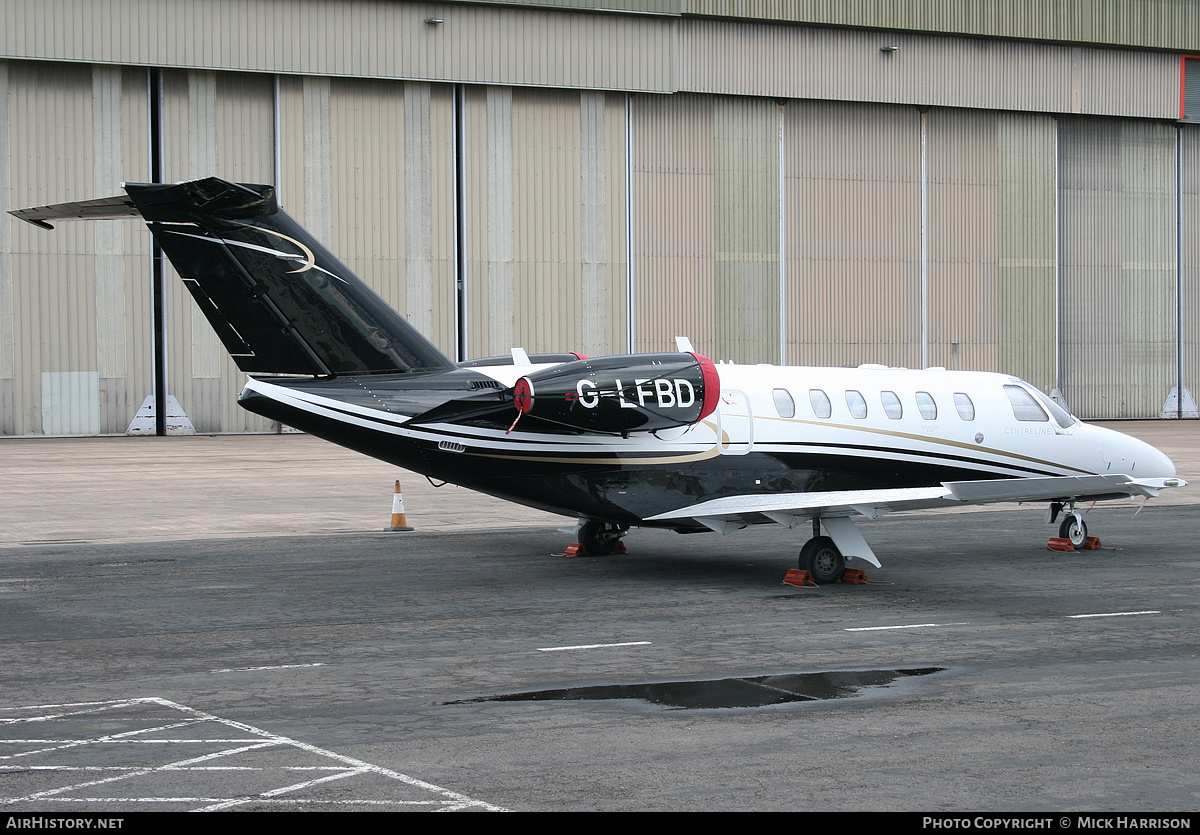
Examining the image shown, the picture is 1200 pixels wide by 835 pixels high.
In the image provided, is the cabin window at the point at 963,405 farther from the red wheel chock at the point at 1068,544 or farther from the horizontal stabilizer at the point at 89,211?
the horizontal stabilizer at the point at 89,211

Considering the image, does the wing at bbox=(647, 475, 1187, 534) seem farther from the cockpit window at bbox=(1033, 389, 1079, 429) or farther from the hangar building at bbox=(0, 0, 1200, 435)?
the hangar building at bbox=(0, 0, 1200, 435)

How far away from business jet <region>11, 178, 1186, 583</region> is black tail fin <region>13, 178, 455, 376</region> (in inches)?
0.7

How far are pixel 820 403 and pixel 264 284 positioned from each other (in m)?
7.42

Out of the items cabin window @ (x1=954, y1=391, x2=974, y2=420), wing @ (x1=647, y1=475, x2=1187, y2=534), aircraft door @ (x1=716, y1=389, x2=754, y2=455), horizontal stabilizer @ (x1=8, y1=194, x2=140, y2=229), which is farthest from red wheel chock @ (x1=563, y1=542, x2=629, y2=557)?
horizontal stabilizer @ (x1=8, y1=194, x2=140, y2=229)

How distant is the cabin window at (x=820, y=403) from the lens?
56.7 ft

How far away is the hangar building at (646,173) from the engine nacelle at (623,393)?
101 ft

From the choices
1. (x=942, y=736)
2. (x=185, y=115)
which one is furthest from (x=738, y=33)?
(x=942, y=736)

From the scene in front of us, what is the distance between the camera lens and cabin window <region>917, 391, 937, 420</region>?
1810cm

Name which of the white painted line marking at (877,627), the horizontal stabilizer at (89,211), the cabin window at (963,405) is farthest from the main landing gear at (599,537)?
the horizontal stabilizer at (89,211)

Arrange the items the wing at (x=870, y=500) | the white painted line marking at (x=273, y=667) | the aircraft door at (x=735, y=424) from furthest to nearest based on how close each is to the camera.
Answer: the aircraft door at (x=735, y=424)
the wing at (x=870, y=500)
the white painted line marking at (x=273, y=667)

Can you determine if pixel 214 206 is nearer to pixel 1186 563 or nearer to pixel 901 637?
pixel 901 637

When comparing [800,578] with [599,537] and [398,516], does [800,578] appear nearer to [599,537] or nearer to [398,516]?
[599,537]

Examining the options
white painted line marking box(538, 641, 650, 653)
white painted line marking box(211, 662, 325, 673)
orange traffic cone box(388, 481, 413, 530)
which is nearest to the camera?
white painted line marking box(211, 662, 325, 673)

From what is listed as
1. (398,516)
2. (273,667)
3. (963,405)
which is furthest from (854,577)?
(398,516)
